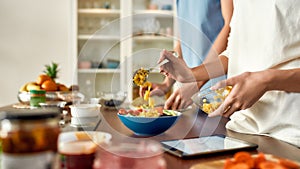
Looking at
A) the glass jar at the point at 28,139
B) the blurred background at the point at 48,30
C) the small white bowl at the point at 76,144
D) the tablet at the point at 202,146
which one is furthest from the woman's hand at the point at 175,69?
the blurred background at the point at 48,30

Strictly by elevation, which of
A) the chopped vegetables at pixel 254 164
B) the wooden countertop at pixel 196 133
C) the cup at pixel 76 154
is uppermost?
the cup at pixel 76 154

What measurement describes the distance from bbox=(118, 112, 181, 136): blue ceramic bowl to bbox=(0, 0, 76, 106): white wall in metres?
2.77

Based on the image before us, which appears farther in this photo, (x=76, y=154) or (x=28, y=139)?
(x=76, y=154)

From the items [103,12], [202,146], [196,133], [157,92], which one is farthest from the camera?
[103,12]

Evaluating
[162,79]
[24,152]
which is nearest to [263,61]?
[162,79]

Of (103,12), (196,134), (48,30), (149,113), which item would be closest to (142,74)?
A: (149,113)

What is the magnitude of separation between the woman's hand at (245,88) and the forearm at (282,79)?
0.5 inches

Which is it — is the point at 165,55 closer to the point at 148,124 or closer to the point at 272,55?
the point at 148,124

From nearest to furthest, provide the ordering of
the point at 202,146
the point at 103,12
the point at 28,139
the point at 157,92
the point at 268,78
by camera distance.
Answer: the point at 28,139
the point at 202,146
the point at 268,78
the point at 157,92
the point at 103,12

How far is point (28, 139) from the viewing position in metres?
0.45

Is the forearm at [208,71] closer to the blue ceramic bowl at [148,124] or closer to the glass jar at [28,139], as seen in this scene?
the blue ceramic bowl at [148,124]

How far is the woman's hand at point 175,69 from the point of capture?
1110mm

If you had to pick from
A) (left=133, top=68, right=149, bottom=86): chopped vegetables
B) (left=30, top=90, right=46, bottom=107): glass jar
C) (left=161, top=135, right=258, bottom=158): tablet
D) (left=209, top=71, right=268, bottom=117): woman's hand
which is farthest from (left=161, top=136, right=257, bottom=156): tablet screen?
(left=30, top=90, right=46, bottom=107): glass jar

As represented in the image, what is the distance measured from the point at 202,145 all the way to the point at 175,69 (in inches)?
12.3
